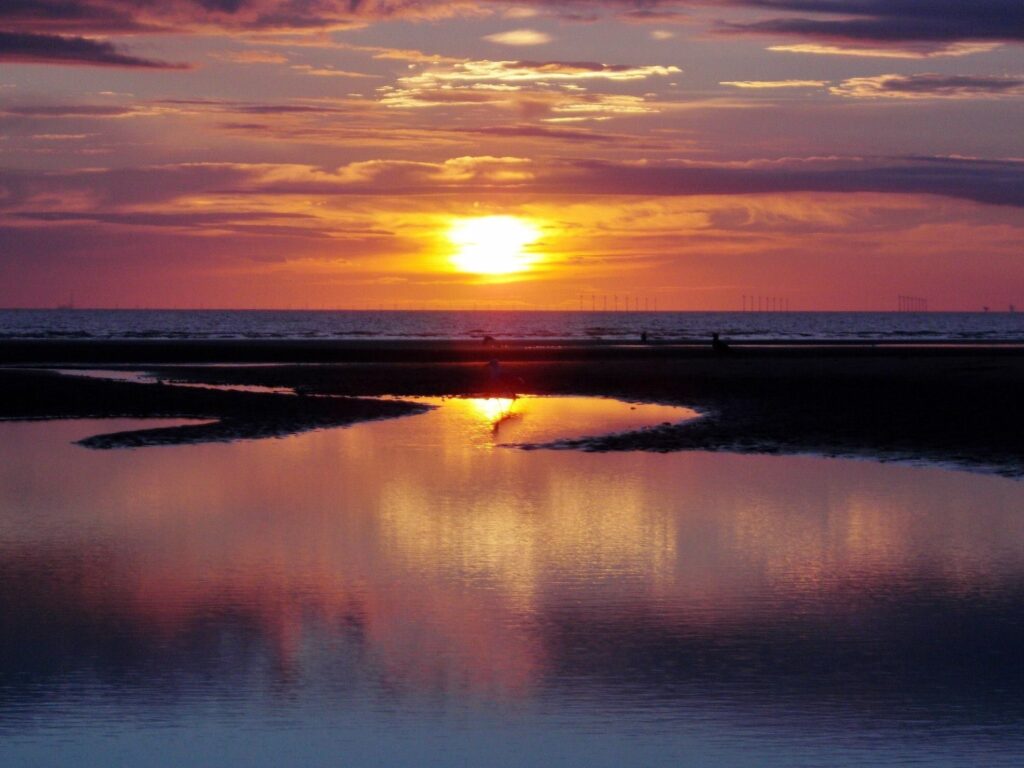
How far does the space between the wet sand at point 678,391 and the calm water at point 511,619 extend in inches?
230

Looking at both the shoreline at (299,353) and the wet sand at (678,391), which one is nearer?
the wet sand at (678,391)

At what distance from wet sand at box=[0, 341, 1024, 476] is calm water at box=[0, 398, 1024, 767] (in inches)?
230

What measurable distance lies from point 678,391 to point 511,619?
1402 inches

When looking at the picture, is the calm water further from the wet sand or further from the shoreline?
the shoreline

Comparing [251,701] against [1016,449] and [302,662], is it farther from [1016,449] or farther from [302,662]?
[1016,449]

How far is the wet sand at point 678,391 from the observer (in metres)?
31.2

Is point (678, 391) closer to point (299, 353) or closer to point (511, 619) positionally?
point (511, 619)

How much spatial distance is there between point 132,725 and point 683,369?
2187 inches

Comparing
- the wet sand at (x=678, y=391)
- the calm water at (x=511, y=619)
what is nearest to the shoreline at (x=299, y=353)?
the wet sand at (x=678, y=391)

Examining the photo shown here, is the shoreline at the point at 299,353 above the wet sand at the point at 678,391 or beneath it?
beneath

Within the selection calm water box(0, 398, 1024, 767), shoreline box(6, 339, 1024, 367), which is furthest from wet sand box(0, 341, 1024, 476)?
calm water box(0, 398, 1024, 767)

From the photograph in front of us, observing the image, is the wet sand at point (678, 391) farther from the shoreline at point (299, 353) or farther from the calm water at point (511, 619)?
the calm water at point (511, 619)

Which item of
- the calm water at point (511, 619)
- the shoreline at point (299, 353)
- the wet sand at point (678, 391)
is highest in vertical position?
the calm water at point (511, 619)

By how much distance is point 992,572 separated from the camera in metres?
16.1
